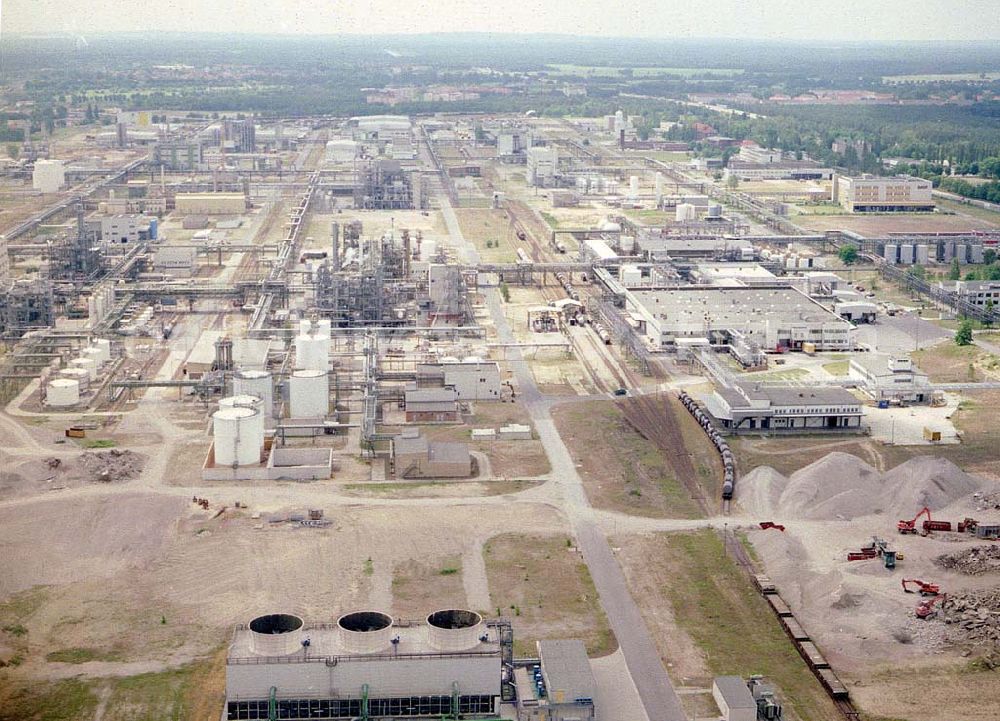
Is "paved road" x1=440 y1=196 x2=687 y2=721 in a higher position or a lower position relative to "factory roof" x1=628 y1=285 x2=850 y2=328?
lower

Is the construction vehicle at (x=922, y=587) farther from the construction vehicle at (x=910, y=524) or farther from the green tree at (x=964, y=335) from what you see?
the green tree at (x=964, y=335)

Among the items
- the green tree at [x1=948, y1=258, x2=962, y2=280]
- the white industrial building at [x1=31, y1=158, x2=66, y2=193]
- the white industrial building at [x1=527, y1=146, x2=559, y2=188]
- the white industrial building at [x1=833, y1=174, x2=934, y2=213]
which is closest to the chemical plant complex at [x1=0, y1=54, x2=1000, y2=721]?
the green tree at [x1=948, y1=258, x2=962, y2=280]

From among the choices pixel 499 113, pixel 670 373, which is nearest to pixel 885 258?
pixel 670 373

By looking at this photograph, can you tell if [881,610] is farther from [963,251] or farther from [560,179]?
[560,179]

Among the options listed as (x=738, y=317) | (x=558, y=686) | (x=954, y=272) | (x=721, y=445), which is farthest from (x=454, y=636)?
(x=954, y=272)

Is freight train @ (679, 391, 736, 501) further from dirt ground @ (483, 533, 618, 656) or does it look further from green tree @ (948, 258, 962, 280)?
green tree @ (948, 258, 962, 280)
